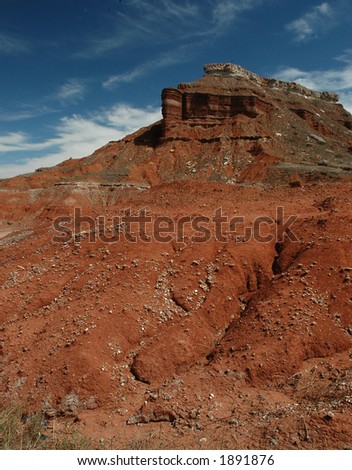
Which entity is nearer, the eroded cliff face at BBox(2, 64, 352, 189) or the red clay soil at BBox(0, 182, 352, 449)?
the red clay soil at BBox(0, 182, 352, 449)

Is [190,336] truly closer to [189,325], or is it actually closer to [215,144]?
[189,325]

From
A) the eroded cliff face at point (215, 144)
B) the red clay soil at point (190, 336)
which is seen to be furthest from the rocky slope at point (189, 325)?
the eroded cliff face at point (215, 144)

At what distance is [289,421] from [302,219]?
21.0 feet

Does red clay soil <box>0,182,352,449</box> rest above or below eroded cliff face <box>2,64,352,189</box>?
below

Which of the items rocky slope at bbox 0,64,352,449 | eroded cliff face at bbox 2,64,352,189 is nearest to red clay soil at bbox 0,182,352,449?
rocky slope at bbox 0,64,352,449

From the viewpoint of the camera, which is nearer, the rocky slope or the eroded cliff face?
the rocky slope

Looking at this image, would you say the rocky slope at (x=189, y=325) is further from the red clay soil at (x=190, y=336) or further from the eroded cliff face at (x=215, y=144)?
the eroded cliff face at (x=215, y=144)

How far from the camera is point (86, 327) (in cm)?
795

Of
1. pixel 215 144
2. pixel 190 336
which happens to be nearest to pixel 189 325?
pixel 190 336

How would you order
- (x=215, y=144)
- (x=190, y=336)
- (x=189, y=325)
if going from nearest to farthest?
(x=190, y=336)
(x=189, y=325)
(x=215, y=144)

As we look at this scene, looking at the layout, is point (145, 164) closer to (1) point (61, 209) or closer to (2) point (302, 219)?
(1) point (61, 209)

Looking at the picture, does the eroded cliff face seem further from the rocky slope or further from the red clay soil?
the red clay soil

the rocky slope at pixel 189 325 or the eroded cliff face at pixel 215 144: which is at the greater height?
the eroded cliff face at pixel 215 144

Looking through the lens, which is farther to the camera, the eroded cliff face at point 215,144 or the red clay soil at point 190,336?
the eroded cliff face at point 215,144
